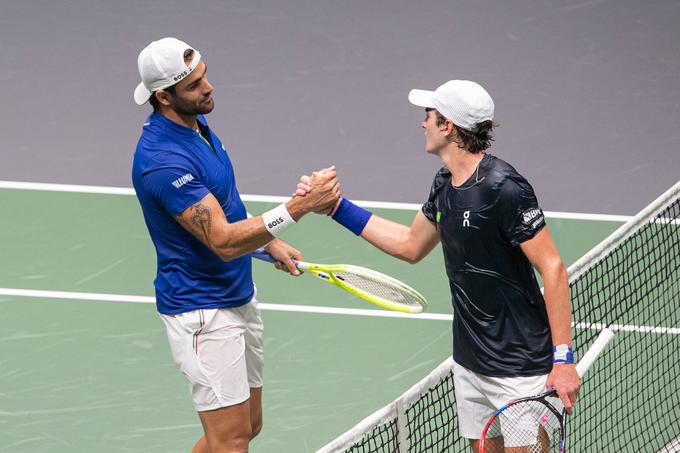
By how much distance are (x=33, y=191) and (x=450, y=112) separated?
6.13m

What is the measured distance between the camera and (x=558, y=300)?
5.25 m

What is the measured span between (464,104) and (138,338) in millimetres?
4056

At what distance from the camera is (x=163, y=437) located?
25.0 ft

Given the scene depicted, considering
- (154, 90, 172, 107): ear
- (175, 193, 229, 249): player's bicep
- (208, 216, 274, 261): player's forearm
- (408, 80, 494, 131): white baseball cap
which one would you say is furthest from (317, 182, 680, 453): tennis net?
(154, 90, 172, 107): ear

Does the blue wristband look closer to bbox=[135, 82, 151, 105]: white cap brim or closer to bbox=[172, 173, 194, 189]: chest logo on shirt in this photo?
bbox=[172, 173, 194, 189]: chest logo on shirt

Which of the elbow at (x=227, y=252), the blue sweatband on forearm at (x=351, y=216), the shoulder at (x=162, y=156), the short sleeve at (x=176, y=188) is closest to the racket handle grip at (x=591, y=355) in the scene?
the blue sweatband on forearm at (x=351, y=216)

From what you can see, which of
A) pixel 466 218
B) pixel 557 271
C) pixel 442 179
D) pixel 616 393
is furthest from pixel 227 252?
pixel 616 393

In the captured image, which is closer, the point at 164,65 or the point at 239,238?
the point at 239,238

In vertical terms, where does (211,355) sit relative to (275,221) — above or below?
below

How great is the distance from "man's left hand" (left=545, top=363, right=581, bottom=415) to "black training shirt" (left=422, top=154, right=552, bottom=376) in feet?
0.73

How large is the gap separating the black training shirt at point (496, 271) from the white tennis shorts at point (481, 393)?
0.05 meters

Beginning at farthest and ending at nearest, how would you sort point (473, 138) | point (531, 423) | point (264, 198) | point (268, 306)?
1. point (264, 198)
2. point (268, 306)
3. point (473, 138)
4. point (531, 423)

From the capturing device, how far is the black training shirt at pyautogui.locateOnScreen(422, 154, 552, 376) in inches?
210

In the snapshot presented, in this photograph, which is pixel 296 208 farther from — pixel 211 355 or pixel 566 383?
pixel 566 383
